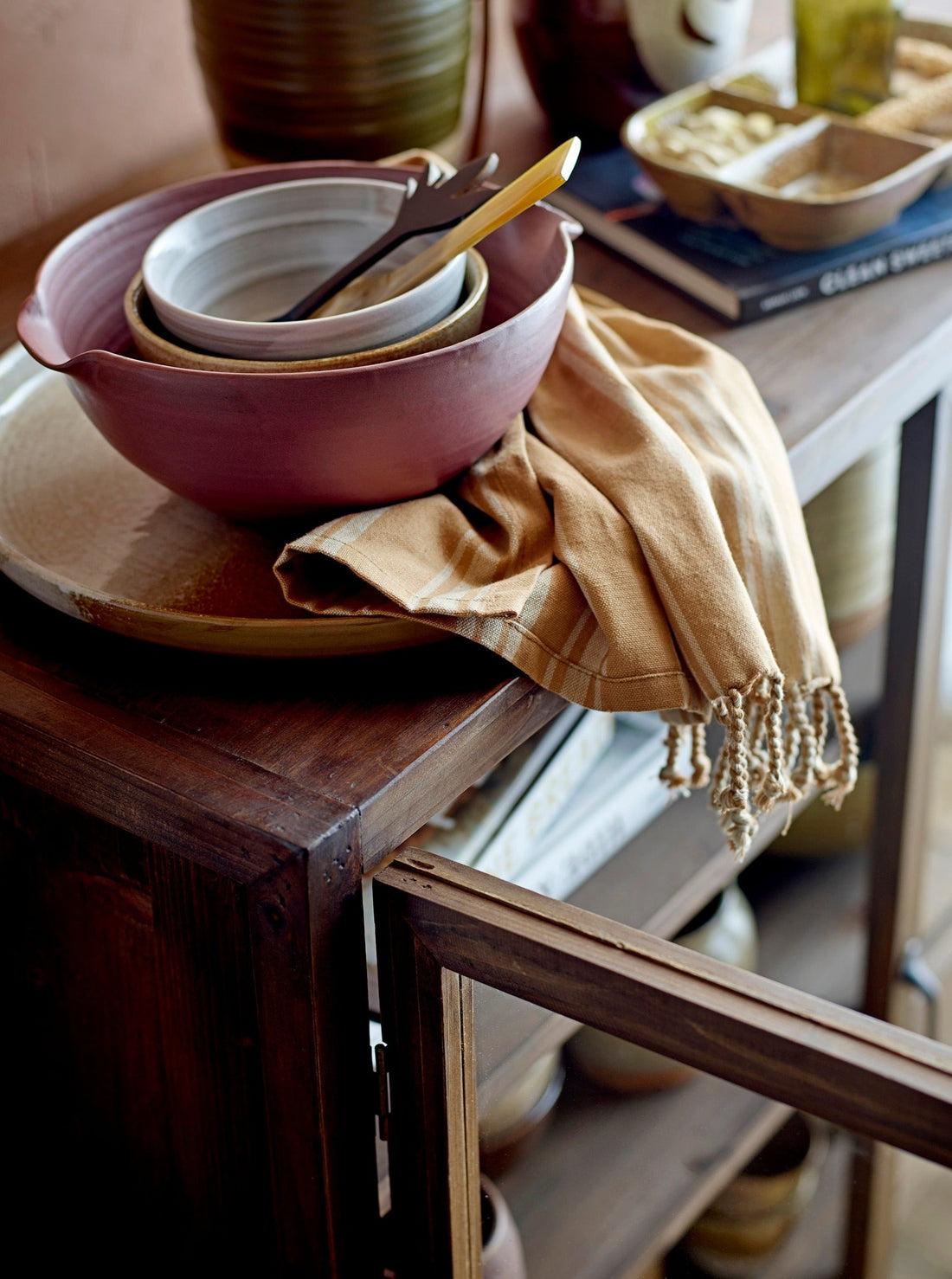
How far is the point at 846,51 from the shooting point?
2.65ft

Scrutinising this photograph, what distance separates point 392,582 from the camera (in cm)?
42

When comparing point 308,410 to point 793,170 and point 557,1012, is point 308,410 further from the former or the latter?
point 793,170

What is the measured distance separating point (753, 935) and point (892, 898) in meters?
0.12

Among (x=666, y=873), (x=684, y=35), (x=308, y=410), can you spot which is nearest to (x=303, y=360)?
(x=308, y=410)

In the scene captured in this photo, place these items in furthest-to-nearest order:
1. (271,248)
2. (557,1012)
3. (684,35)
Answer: (684,35)
(271,248)
(557,1012)

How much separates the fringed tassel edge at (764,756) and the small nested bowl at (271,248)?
182mm

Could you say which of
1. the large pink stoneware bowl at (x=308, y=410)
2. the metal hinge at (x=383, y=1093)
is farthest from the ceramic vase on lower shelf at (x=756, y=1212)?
the large pink stoneware bowl at (x=308, y=410)

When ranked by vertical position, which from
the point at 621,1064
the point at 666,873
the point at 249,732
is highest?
the point at 249,732

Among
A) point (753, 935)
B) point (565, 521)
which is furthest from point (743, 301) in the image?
point (753, 935)

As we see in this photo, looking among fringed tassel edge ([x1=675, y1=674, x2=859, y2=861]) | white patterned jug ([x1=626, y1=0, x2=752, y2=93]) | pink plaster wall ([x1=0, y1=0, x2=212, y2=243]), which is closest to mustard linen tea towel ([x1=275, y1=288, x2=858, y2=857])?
fringed tassel edge ([x1=675, y1=674, x2=859, y2=861])

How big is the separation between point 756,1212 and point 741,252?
494mm

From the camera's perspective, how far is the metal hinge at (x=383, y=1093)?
17.3 inches

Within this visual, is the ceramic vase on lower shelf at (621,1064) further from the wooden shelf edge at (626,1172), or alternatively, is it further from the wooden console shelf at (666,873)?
the wooden console shelf at (666,873)

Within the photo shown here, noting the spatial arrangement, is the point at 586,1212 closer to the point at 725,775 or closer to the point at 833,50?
the point at 725,775
